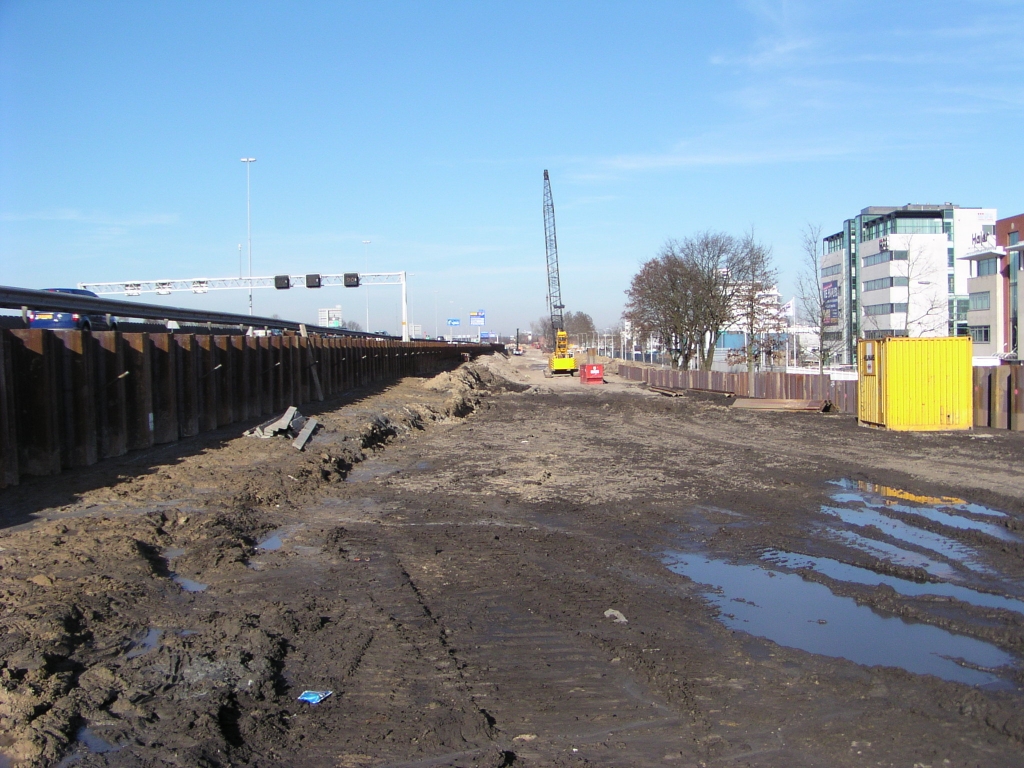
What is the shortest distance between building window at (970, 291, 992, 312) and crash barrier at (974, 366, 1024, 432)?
1826 inches

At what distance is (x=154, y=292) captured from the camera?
58.2 meters

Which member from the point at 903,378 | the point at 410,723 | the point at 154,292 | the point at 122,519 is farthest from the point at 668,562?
the point at 154,292

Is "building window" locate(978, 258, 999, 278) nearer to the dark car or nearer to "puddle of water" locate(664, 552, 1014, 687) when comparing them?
the dark car

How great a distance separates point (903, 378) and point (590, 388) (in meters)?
29.3

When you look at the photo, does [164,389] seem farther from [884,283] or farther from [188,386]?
[884,283]

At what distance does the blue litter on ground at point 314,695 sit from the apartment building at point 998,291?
61.1 m

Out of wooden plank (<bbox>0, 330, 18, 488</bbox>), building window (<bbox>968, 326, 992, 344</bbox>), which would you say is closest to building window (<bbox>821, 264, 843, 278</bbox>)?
building window (<bbox>968, 326, 992, 344</bbox>)

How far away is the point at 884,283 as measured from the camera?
82.6 m

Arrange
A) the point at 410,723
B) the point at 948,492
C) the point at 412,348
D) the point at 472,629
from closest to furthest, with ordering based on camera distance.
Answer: the point at 410,723
the point at 472,629
the point at 948,492
the point at 412,348

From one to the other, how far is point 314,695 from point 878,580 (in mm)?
5465

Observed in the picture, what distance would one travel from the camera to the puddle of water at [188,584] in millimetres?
7025

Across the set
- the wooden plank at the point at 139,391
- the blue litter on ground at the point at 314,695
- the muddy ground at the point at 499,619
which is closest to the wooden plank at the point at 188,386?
the muddy ground at the point at 499,619

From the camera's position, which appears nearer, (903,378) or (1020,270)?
(903,378)

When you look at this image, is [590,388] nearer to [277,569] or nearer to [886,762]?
[277,569]
